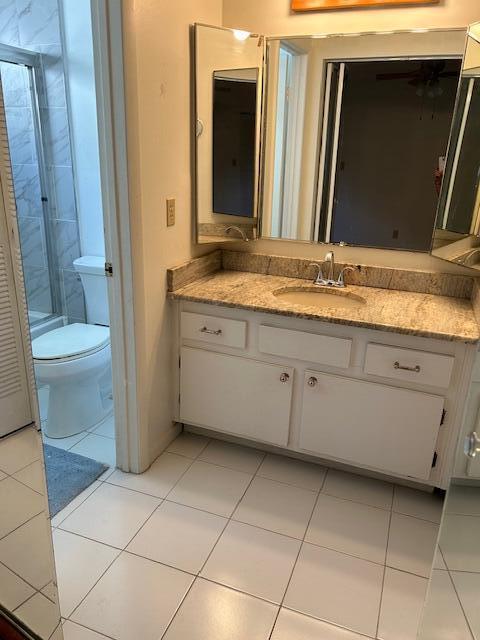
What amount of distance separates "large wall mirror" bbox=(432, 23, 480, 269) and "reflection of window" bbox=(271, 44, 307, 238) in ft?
2.17

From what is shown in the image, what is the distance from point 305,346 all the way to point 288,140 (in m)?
1.00

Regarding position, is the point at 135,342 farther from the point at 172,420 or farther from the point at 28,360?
the point at 28,360

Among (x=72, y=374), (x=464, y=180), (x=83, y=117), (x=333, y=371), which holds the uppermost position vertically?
(x=83, y=117)

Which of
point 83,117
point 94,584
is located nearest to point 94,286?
point 83,117

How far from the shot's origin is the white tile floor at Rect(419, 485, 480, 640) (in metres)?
1.42

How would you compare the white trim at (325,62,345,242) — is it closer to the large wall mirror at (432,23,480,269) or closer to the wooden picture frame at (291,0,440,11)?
the wooden picture frame at (291,0,440,11)

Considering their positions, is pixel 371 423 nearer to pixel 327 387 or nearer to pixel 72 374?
pixel 327 387

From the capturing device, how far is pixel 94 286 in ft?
9.96

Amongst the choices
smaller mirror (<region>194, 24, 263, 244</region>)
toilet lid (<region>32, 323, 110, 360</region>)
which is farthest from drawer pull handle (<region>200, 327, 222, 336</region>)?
toilet lid (<region>32, 323, 110, 360</region>)

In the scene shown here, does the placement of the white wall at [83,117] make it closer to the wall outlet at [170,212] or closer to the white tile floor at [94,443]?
the wall outlet at [170,212]

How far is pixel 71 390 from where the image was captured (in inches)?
98.5

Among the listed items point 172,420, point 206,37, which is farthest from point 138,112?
point 172,420

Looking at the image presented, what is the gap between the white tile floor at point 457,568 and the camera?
1.42 m

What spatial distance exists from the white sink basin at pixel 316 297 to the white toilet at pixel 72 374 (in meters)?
0.99
